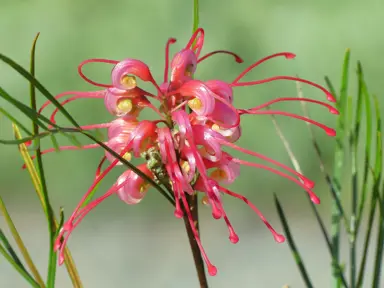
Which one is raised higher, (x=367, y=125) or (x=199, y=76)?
(x=199, y=76)

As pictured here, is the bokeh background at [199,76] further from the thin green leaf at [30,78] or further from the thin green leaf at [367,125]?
the thin green leaf at [30,78]

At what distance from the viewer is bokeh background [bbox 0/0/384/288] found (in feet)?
3.65

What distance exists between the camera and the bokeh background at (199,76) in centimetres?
111

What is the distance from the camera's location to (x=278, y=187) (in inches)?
46.2

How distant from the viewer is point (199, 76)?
1.14 meters

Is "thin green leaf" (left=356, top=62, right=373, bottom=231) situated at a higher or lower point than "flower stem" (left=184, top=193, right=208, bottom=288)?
higher

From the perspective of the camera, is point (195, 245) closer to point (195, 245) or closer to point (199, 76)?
point (195, 245)

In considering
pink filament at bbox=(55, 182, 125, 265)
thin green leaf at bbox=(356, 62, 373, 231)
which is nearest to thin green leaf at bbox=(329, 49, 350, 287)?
thin green leaf at bbox=(356, 62, 373, 231)

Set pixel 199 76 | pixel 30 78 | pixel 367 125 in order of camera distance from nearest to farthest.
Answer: pixel 30 78
pixel 367 125
pixel 199 76

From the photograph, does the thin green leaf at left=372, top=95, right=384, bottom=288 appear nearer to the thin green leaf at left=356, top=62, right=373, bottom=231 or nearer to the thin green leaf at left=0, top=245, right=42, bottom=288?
the thin green leaf at left=356, top=62, right=373, bottom=231

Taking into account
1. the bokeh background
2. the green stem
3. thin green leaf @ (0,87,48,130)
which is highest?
the bokeh background

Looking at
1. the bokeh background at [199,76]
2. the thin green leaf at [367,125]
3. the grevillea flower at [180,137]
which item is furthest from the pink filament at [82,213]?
the bokeh background at [199,76]

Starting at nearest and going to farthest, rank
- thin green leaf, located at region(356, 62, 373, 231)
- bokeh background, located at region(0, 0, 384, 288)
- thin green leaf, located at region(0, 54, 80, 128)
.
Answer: thin green leaf, located at region(0, 54, 80, 128), thin green leaf, located at region(356, 62, 373, 231), bokeh background, located at region(0, 0, 384, 288)

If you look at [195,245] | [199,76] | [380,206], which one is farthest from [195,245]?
[199,76]
